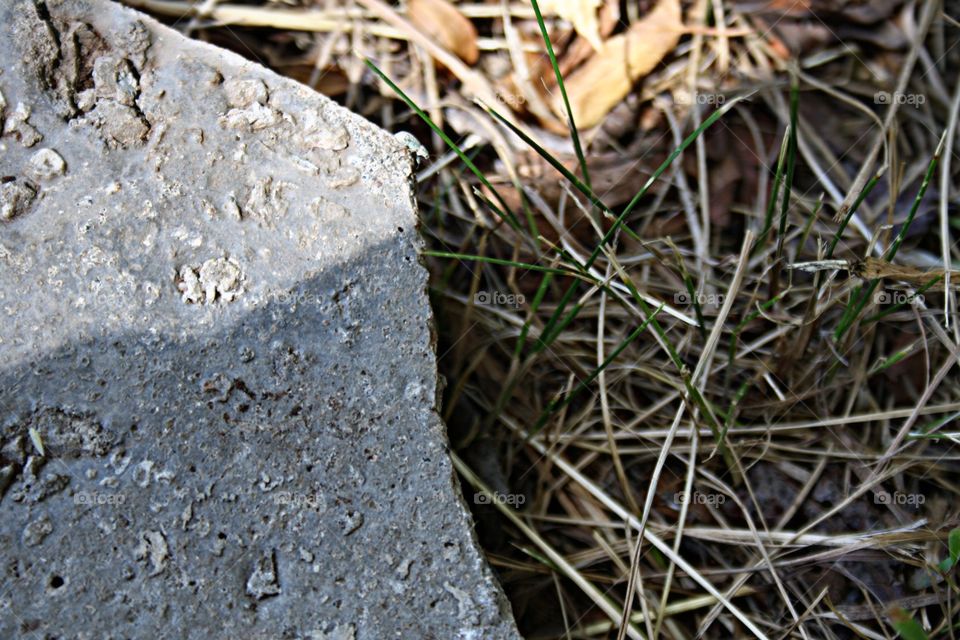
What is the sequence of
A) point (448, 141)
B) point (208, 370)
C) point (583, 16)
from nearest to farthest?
point (208, 370) < point (448, 141) < point (583, 16)

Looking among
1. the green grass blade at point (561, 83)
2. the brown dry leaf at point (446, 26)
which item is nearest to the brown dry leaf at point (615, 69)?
the brown dry leaf at point (446, 26)

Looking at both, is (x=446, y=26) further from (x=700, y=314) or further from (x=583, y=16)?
(x=700, y=314)

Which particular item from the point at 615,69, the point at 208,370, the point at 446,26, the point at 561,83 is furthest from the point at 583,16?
the point at 208,370

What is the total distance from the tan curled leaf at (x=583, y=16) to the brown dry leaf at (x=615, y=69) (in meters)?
0.03

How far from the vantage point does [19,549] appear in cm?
118

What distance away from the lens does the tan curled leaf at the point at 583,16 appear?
1.83 m

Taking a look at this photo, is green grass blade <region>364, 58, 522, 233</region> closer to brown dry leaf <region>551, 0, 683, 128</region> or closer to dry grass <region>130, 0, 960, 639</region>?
dry grass <region>130, 0, 960, 639</region>

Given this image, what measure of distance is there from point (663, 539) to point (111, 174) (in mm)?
1070

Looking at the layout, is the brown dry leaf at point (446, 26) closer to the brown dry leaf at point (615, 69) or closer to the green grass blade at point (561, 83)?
the brown dry leaf at point (615, 69)

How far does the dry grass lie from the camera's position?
145 cm

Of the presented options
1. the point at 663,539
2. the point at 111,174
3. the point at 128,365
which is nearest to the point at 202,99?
the point at 111,174

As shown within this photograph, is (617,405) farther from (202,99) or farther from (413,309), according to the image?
(202,99)

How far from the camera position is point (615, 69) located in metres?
1.85

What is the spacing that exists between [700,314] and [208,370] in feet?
2.60
